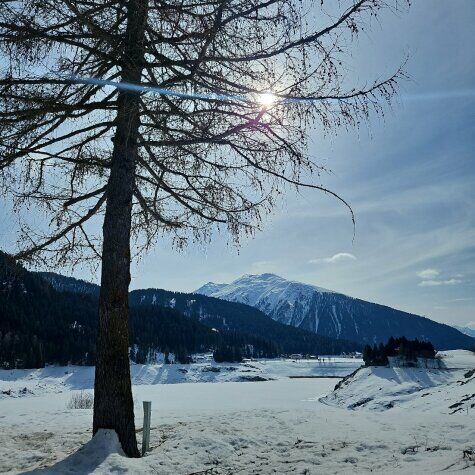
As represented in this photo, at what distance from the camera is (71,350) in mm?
108875

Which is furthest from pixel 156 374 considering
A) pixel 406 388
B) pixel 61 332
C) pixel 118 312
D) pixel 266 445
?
pixel 118 312

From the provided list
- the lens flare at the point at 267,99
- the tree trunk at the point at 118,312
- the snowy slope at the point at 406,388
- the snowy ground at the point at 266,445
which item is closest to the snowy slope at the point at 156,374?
the snowy slope at the point at 406,388

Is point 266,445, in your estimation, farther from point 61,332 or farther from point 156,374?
point 61,332

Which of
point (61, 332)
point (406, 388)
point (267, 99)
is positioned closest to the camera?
point (267, 99)

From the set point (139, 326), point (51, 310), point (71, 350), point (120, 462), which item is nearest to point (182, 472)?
point (120, 462)

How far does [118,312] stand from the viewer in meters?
6.35

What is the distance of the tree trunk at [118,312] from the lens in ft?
20.1

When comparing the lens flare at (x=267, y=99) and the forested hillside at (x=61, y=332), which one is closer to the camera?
the lens flare at (x=267, y=99)

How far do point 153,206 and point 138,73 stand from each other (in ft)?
10.7

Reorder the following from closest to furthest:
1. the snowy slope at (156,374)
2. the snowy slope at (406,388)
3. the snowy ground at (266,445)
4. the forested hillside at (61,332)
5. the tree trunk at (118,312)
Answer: the snowy ground at (266,445), the tree trunk at (118,312), the snowy slope at (406,388), the snowy slope at (156,374), the forested hillside at (61,332)

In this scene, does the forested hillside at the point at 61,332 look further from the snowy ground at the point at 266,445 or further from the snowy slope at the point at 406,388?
the snowy ground at the point at 266,445

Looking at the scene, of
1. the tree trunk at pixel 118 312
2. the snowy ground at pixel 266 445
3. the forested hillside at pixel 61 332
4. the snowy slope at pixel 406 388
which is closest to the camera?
the snowy ground at pixel 266 445

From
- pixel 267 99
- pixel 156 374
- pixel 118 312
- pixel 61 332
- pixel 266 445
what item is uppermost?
pixel 267 99

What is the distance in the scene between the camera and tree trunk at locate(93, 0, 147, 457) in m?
6.13
